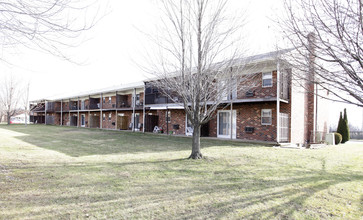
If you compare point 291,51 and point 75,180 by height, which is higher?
point 291,51

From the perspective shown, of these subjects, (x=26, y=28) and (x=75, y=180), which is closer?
(x=26, y=28)

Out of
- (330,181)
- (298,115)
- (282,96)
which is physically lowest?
(330,181)

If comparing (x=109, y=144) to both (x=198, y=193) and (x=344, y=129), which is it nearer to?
(x=198, y=193)

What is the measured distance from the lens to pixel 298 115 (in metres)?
15.4

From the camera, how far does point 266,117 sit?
14.2 meters

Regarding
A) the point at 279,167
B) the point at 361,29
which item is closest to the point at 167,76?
the point at 279,167

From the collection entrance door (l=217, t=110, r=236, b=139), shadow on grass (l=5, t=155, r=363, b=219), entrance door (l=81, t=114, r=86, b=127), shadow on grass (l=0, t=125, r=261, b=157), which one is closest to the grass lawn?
shadow on grass (l=5, t=155, r=363, b=219)

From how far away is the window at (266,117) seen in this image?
14.0 m

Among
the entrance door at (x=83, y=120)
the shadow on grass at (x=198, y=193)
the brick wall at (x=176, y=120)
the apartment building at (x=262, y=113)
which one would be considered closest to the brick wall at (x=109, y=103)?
the apartment building at (x=262, y=113)

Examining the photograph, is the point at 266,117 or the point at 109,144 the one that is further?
the point at 266,117

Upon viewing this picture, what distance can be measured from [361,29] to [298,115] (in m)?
12.6

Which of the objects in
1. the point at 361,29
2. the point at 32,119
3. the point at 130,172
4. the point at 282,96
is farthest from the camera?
the point at 32,119

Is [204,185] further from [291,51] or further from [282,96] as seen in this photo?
[282,96]

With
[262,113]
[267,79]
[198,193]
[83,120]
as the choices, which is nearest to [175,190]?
[198,193]
